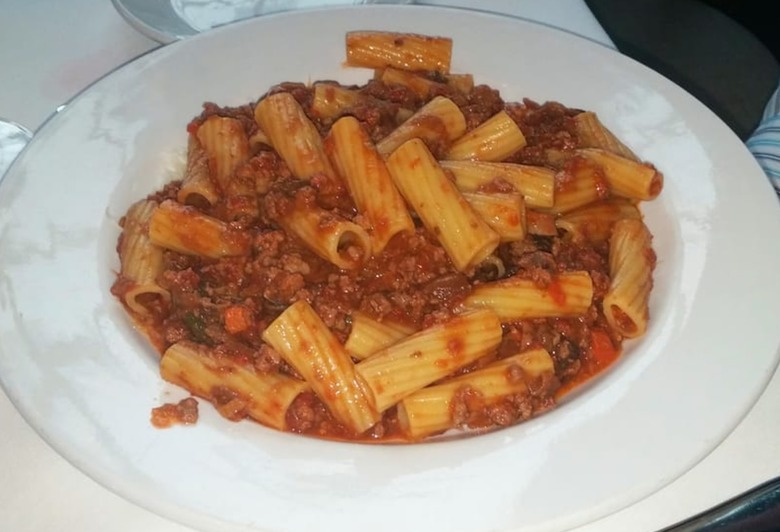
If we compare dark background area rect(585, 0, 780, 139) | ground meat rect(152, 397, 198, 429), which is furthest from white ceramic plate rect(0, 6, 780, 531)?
dark background area rect(585, 0, 780, 139)

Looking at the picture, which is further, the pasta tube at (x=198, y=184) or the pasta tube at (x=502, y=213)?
the pasta tube at (x=198, y=184)

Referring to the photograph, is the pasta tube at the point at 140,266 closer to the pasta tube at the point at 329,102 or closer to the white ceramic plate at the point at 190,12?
the pasta tube at the point at 329,102

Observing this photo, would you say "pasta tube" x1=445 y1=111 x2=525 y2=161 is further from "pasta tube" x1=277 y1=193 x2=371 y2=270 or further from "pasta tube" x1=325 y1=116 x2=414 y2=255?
"pasta tube" x1=277 y1=193 x2=371 y2=270

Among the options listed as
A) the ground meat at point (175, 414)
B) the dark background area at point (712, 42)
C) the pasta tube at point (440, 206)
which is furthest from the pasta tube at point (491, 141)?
the dark background area at point (712, 42)

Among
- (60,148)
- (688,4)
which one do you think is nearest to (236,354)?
(60,148)

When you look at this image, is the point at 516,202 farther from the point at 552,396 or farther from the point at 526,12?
the point at 526,12
